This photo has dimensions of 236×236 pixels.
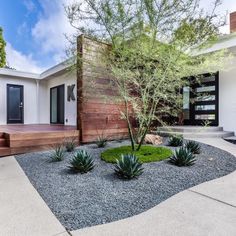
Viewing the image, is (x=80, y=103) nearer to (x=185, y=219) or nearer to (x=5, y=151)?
(x=5, y=151)

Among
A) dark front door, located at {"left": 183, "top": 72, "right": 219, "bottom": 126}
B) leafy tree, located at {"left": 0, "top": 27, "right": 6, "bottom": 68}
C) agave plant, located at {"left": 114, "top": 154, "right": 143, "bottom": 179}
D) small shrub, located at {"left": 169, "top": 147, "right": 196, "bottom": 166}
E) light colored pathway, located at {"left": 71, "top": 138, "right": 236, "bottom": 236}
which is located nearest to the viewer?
light colored pathway, located at {"left": 71, "top": 138, "right": 236, "bottom": 236}

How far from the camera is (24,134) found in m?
5.54

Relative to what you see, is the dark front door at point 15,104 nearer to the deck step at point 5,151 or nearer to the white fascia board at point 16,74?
the white fascia board at point 16,74

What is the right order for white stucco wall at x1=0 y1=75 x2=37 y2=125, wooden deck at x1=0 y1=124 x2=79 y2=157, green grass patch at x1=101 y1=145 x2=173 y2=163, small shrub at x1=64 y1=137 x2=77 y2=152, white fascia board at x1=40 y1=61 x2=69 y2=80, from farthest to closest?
1. white stucco wall at x1=0 y1=75 x2=37 y2=125
2. white fascia board at x1=40 y1=61 x2=69 y2=80
3. small shrub at x1=64 y1=137 x2=77 y2=152
4. wooden deck at x1=0 y1=124 x2=79 y2=157
5. green grass patch at x1=101 y1=145 x2=173 y2=163

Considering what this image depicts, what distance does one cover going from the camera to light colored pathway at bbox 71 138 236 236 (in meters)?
2.07

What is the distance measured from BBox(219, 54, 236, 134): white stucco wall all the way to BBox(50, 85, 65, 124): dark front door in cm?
733

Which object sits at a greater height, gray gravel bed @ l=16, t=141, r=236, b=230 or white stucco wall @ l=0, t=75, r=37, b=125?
white stucco wall @ l=0, t=75, r=37, b=125

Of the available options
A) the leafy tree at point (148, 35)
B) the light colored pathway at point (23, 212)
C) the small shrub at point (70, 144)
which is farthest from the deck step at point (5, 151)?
the leafy tree at point (148, 35)

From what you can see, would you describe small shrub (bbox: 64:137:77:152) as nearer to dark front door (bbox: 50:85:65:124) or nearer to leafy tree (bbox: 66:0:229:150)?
leafy tree (bbox: 66:0:229:150)

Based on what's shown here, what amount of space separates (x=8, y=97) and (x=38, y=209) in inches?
388

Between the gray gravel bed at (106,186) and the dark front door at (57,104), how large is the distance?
6.51 metres

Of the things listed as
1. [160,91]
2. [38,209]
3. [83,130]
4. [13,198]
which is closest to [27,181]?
[13,198]

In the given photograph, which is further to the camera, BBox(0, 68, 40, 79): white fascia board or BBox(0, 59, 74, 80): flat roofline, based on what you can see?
BBox(0, 68, 40, 79): white fascia board

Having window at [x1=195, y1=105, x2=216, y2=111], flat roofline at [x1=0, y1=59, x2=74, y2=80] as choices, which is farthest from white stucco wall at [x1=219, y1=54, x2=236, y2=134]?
flat roofline at [x1=0, y1=59, x2=74, y2=80]
